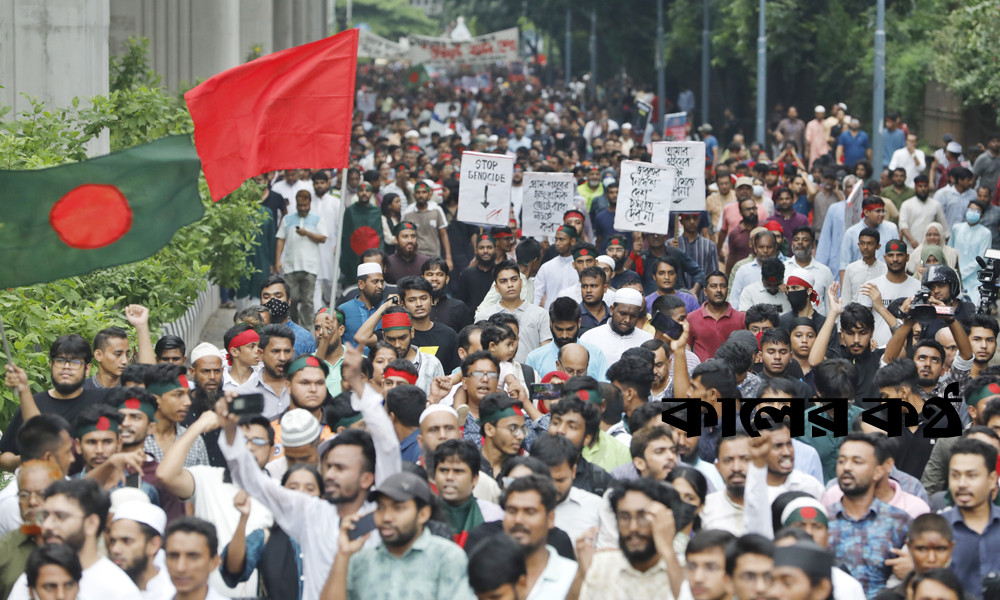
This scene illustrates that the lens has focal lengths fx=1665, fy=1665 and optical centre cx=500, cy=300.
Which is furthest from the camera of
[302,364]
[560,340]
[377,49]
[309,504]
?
[377,49]

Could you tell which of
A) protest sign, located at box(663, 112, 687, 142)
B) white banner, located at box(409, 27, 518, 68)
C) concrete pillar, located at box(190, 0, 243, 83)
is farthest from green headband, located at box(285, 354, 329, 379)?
white banner, located at box(409, 27, 518, 68)

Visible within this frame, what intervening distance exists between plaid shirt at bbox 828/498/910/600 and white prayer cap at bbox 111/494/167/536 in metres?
2.73

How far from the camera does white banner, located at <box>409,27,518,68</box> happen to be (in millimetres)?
60281

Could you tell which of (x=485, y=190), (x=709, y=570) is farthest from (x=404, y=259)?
(x=709, y=570)

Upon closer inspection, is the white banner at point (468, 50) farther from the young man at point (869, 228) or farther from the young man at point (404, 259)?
the young man at point (404, 259)

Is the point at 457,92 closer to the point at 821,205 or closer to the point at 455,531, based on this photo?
the point at 821,205

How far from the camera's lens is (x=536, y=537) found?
620cm

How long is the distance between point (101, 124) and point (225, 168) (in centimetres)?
424

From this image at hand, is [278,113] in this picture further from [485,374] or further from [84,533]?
[84,533]

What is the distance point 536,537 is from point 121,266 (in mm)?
6578

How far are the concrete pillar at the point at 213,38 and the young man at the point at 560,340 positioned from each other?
48.8 ft

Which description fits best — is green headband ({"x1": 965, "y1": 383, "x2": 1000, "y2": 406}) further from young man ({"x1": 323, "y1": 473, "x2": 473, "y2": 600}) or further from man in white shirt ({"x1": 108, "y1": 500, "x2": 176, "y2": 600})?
man in white shirt ({"x1": 108, "y1": 500, "x2": 176, "y2": 600})

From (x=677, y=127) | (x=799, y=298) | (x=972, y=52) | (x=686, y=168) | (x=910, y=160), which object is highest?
(x=972, y=52)

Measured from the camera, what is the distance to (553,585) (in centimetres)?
611
